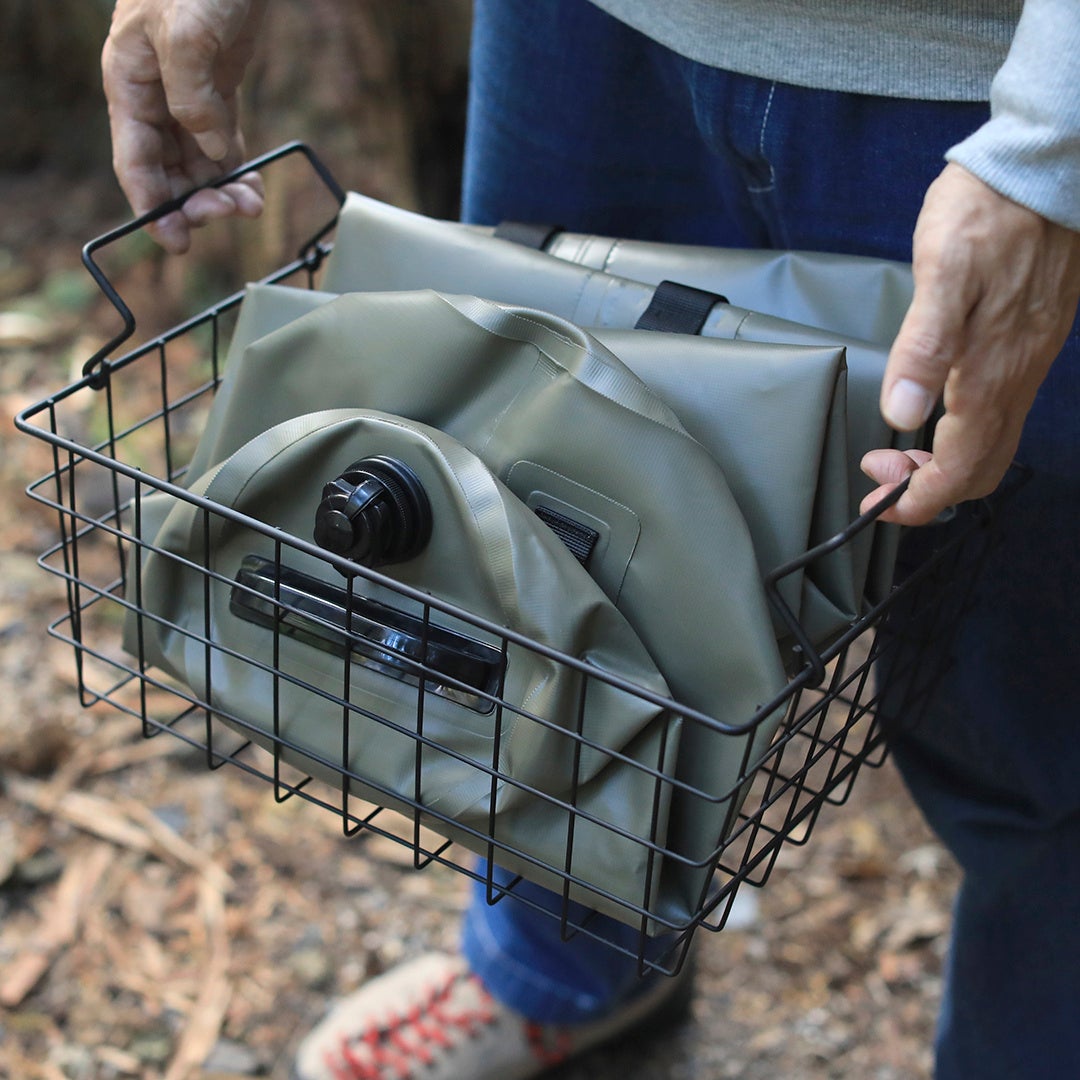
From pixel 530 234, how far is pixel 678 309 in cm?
16

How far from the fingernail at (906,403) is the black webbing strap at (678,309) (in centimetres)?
18

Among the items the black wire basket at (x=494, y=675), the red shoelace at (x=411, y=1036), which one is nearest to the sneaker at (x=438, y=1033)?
the red shoelace at (x=411, y=1036)

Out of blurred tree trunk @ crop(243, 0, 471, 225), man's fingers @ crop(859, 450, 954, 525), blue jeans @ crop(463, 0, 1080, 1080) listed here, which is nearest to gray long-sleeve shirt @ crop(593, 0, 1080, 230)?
blue jeans @ crop(463, 0, 1080, 1080)

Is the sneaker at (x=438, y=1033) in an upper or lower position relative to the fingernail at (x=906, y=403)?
lower

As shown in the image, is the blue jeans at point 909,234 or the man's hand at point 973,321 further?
the blue jeans at point 909,234

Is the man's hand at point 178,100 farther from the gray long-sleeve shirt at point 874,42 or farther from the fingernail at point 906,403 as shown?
the fingernail at point 906,403

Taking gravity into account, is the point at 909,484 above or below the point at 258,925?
above

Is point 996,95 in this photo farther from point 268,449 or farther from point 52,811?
point 52,811

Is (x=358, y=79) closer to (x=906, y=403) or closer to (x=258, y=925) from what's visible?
(x=258, y=925)

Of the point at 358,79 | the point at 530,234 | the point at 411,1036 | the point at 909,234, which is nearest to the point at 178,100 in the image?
the point at 530,234

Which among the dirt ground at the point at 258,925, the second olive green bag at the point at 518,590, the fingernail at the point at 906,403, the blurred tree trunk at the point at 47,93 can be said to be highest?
the fingernail at the point at 906,403

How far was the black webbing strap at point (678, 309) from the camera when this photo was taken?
764mm

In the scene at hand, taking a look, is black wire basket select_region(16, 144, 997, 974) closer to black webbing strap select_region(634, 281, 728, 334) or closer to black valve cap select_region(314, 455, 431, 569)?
black valve cap select_region(314, 455, 431, 569)

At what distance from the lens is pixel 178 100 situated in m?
0.88
